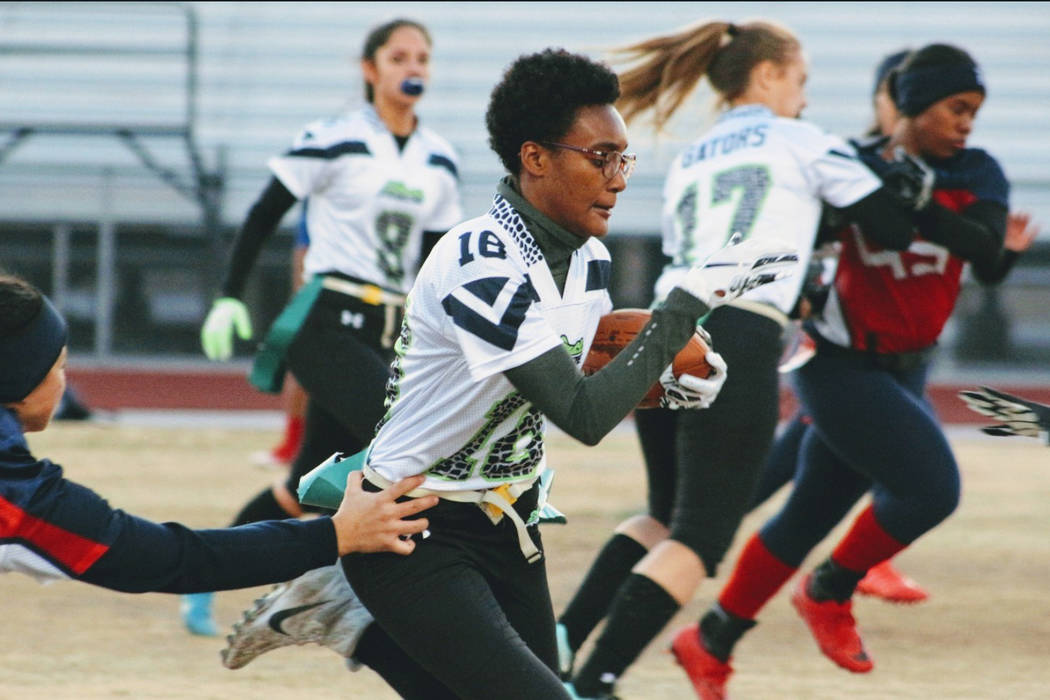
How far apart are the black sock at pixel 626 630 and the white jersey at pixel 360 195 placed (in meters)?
1.49

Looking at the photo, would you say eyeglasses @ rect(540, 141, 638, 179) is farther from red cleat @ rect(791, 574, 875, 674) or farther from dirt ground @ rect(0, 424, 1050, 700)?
red cleat @ rect(791, 574, 875, 674)

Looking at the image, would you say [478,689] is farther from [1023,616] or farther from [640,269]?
[640,269]

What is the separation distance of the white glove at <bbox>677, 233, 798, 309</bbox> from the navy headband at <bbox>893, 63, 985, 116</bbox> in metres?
1.68

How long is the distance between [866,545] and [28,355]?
250 centimetres

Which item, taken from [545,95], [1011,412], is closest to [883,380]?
[1011,412]

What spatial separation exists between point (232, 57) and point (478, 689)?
47.4ft

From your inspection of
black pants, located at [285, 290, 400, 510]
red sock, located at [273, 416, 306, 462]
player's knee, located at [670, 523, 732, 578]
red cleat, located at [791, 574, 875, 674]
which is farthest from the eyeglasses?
red sock, located at [273, 416, 306, 462]

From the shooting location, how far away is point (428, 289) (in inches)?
99.0

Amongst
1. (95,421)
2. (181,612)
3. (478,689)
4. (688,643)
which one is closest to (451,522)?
(478,689)

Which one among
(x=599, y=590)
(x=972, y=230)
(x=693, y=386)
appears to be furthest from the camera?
(x=972, y=230)

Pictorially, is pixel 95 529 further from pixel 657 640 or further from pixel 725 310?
pixel 657 640

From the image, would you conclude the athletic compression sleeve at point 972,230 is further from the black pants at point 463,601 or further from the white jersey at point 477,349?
the black pants at point 463,601

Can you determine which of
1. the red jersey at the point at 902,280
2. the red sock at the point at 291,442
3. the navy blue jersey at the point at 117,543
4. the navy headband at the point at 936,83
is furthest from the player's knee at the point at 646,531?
the red sock at the point at 291,442

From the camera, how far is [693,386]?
2732mm
